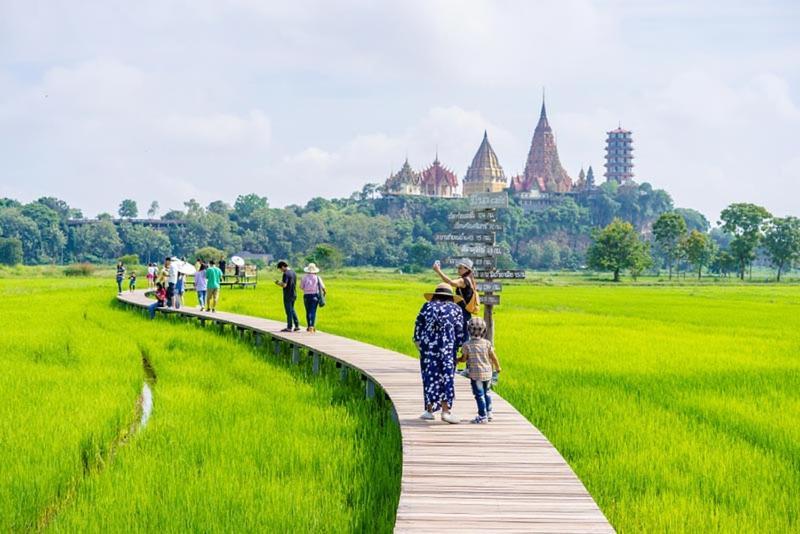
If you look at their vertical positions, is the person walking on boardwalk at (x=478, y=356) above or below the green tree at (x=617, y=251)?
below

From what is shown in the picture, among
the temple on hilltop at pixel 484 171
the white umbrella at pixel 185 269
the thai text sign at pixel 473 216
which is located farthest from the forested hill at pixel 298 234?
the thai text sign at pixel 473 216

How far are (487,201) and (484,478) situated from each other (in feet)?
25.7

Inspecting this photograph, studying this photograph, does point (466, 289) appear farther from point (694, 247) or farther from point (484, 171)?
point (484, 171)

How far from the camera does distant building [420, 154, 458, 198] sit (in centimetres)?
18475

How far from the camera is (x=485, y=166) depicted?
191250mm

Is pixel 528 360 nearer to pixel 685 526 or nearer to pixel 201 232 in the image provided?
pixel 685 526

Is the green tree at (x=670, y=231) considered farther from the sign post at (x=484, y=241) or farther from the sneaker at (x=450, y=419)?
the sneaker at (x=450, y=419)

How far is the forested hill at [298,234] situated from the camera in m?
135

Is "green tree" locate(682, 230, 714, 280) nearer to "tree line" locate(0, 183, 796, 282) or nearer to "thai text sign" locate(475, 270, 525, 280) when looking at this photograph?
"tree line" locate(0, 183, 796, 282)

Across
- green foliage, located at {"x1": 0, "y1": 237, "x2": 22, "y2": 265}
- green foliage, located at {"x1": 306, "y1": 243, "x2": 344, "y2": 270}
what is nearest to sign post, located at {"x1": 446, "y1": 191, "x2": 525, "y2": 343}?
green foliage, located at {"x1": 306, "y1": 243, "x2": 344, "y2": 270}

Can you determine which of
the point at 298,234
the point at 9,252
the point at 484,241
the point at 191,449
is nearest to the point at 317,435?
the point at 191,449

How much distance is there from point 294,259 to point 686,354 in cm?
11653

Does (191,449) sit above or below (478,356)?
below

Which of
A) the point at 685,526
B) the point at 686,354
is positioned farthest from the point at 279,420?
the point at 686,354
